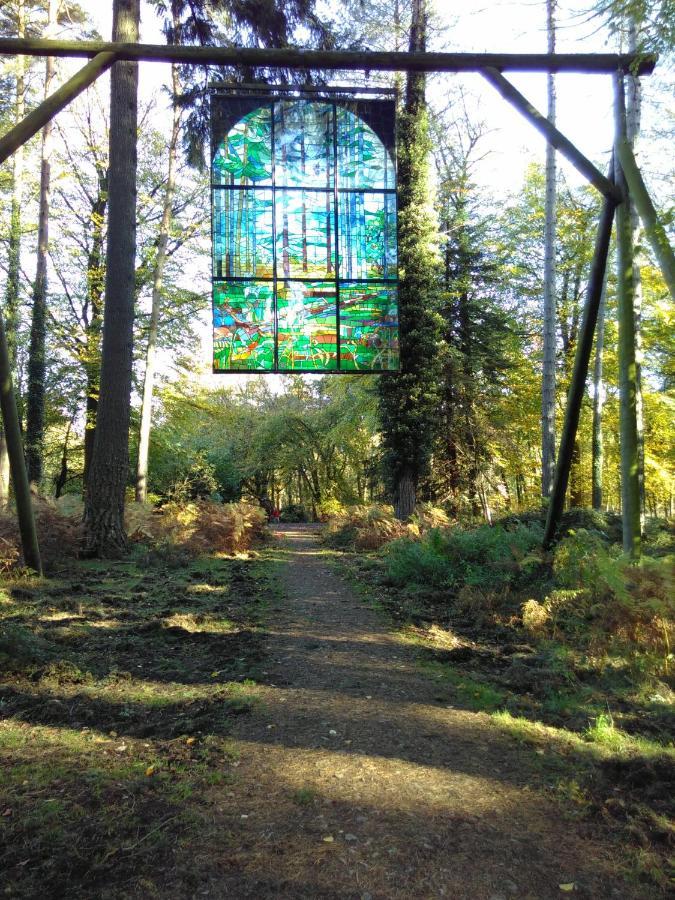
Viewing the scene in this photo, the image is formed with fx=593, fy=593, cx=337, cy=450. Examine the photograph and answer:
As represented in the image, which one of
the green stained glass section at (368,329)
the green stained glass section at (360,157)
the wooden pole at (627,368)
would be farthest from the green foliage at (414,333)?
the wooden pole at (627,368)

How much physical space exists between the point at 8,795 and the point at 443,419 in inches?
697

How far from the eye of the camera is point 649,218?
4762 millimetres

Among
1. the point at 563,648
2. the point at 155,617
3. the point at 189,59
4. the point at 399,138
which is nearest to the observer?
the point at 563,648

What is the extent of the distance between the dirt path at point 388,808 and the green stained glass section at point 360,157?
8.40 metres

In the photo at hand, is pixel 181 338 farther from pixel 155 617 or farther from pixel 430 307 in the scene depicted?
pixel 155 617

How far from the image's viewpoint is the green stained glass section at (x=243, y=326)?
9.77 meters

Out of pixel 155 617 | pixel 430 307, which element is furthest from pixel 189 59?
pixel 430 307

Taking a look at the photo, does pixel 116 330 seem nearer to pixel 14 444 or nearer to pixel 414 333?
pixel 14 444

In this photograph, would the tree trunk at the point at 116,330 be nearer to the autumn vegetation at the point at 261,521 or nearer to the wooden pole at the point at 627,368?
the autumn vegetation at the point at 261,521

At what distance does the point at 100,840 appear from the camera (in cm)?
255

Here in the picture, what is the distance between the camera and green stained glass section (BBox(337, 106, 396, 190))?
1001 centimetres

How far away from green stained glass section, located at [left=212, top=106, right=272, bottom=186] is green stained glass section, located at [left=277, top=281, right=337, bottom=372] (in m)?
1.87

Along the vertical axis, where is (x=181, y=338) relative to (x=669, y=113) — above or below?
below

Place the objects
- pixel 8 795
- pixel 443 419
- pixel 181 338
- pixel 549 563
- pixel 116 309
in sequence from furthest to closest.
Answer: pixel 181 338, pixel 443 419, pixel 116 309, pixel 549 563, pixel 8 795
